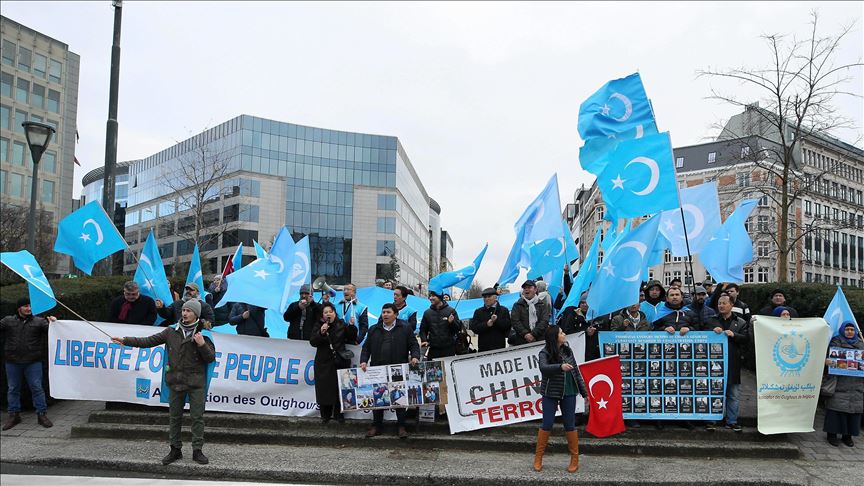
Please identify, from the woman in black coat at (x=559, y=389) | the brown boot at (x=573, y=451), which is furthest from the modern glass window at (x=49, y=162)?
the brown boot at (x=573, y=451)

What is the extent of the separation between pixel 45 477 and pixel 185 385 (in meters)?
1.64

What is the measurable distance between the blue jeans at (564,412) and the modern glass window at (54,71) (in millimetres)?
79786

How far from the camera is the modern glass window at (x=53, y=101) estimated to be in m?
69.8

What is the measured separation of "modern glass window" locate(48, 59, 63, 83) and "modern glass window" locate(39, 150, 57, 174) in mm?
8462

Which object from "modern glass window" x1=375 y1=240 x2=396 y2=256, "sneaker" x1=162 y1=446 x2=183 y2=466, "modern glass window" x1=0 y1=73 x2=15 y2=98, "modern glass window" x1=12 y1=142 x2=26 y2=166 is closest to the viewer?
"sneaker" x1=162 y1=446 x2=183 y2=466

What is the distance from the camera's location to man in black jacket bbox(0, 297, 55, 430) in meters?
8.42

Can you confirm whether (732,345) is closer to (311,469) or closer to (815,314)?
(815,314)

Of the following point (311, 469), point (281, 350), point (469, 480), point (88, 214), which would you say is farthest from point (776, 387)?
point (88, 214)

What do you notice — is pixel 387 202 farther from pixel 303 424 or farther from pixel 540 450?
pixel 540 450

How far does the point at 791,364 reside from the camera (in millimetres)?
8312

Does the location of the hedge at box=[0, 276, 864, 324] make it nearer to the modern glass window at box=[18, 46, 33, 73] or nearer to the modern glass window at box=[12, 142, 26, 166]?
the modern glass window at box=[12, 142, 26, 166]

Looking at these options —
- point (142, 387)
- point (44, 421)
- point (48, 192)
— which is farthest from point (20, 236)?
point (48, 192)

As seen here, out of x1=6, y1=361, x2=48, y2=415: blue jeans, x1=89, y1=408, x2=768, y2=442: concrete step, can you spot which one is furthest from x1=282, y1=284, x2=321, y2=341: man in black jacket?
x1=6, y1=361, x2=48, y2=415: blue jeans

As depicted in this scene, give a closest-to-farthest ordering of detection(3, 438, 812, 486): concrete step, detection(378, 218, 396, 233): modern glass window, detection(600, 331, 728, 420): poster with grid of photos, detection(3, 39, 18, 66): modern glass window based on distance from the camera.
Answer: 1. detection(3, 438, 812, 486): concrete step
2. detection(600, 331, 728, 420): poster with grid of photos
3. detection(3, 39, 18, 66): modern glass window
4. detection(378, 218, 396, 233): modern glass window
